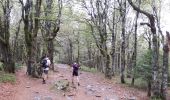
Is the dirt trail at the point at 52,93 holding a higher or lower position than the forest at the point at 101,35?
lower

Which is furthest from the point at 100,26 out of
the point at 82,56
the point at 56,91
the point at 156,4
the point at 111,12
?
the point at 82,56

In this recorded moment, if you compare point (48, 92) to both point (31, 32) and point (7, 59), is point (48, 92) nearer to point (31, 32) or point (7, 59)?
point (7, 59)

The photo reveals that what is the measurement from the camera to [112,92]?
23516 mm

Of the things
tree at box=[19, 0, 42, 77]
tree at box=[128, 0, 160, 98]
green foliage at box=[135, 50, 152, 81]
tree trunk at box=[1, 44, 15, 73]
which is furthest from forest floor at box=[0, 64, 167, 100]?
green foliage at box=[135, 50, 152, 81]

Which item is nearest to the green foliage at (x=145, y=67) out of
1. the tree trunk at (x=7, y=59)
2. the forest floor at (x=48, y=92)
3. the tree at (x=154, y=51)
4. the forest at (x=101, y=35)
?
the forest at (x=101, y=35)

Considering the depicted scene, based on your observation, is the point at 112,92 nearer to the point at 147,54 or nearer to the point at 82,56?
the point at 147,54

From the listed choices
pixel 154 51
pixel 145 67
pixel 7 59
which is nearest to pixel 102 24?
pixel 145 67

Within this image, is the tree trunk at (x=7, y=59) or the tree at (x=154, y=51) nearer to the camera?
the tree at (x=154, y=51)

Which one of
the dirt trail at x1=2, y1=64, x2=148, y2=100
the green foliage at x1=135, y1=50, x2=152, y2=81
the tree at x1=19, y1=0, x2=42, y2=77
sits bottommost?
the dirt trail at x1=2, y1=64, x2=148, y2=100

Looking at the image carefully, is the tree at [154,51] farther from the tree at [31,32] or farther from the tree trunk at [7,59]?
the tree trunk at [7,59]

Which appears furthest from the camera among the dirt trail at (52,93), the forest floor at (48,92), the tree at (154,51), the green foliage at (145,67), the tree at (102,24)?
the tree at (102,24)

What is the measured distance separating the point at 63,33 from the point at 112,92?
3635 centimetres

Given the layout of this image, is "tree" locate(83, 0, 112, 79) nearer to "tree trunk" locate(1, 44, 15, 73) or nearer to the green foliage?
the green foliage

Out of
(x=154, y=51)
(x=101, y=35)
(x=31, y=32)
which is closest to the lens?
(x=154, y=51)
